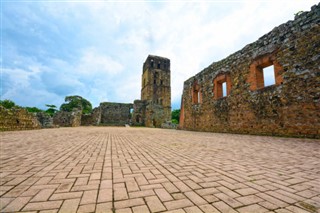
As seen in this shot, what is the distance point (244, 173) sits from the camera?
202cm

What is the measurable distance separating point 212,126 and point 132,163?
846 cm

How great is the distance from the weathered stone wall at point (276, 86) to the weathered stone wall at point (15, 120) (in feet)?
39.8

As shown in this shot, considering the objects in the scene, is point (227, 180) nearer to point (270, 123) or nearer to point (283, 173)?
point (283, 173)

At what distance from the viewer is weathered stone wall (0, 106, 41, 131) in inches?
339

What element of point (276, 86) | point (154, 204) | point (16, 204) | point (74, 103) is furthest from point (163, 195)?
point (74, 103)

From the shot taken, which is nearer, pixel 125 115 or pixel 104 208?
pixel 104 208

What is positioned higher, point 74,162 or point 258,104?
point 258,104

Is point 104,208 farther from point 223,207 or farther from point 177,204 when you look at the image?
point 223,207

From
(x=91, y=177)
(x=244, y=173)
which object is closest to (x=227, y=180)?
(x=244, y=173)

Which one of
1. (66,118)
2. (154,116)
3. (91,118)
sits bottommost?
(66,118)

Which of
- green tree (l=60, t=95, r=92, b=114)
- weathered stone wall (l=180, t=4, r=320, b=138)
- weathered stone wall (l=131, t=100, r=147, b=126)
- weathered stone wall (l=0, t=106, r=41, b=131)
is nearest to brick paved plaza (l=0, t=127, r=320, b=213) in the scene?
weathered stone wall (l=180, t=4, r=320, b=138)

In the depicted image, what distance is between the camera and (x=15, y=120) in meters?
9.76

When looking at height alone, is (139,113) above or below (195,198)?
above

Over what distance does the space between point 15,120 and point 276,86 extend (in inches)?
567
